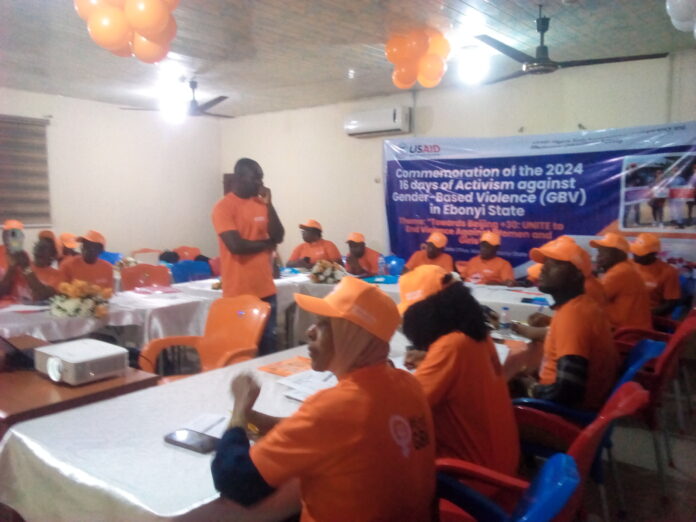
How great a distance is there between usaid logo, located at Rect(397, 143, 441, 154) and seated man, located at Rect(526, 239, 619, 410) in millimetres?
4232

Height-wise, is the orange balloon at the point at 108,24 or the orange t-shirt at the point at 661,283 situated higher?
the orange balloon at the point at 108,24

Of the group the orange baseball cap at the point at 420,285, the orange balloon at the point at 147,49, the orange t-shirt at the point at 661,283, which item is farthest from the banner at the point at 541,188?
the orange baseball cap at the point at 420,285

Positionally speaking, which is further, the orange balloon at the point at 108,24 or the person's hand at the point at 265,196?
the person's hand at the point at 265,196

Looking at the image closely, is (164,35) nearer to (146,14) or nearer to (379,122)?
(146,14)

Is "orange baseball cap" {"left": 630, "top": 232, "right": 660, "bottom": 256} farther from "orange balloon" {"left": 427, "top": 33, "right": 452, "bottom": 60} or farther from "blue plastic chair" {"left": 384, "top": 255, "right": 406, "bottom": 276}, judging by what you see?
"blue plastic chair" {"left": 384, "top": 255, "right": 406, "bottom": 276}

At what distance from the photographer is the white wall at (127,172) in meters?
7.21

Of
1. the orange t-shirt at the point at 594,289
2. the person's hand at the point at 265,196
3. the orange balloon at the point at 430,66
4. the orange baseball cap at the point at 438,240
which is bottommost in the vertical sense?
the orange t-shirt at the point at 594,289

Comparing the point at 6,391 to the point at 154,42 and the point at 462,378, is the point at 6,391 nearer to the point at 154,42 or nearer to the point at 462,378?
the point at 462,378

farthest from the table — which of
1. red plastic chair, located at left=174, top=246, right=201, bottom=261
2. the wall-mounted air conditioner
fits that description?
red plastic chair, located at left=174, top=246, right=201, bottom=261

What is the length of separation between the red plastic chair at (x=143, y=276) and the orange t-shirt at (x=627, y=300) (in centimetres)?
379

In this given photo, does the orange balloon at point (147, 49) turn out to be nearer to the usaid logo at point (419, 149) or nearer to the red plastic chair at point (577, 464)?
the red plastic chair at point (577, 464)

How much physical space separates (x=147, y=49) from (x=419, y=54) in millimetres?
1988

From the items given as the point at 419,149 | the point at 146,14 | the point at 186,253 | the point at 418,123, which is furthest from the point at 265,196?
the point at 186,253

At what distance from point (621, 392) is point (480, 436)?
46 cm
